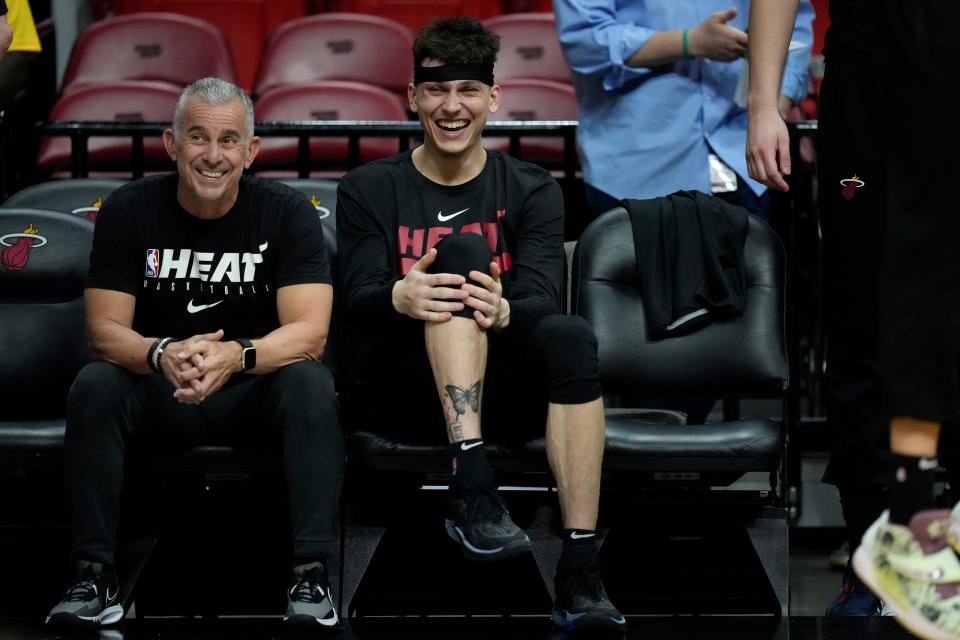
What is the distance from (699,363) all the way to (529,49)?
2.88m

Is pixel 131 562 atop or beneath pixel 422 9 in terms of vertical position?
beneath

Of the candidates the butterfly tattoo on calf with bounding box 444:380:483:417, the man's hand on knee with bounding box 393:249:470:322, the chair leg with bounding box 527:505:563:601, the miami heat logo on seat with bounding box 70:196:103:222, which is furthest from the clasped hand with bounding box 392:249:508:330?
the miami heat logo on seat with bounding box 70:196:103:222

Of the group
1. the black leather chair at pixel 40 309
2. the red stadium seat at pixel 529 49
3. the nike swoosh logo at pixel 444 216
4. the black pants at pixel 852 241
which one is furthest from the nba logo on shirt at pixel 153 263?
the red stadium seat at pixel 529 49

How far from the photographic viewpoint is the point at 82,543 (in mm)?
3184

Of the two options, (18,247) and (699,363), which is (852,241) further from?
(18,247)

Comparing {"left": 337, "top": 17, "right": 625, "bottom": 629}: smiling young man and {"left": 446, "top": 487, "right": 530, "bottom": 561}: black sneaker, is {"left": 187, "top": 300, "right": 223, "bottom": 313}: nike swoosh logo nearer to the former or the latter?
{"left": 337, "top": 17, "right": 625, "bottom": 629}: smiling young man

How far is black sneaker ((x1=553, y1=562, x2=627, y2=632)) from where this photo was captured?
3096 mm

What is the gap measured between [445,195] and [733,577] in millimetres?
1177

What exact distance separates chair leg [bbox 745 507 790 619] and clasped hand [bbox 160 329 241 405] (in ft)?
4.23

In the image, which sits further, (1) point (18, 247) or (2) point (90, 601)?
(1) point (18, 247)

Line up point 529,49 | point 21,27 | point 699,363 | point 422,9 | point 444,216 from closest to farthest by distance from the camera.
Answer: point 444,216
point 699,363
point 21,27
point 529,49
point 422,9

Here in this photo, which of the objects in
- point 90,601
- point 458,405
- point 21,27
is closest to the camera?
point 90,601

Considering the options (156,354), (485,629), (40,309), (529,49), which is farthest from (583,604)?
(529,49)

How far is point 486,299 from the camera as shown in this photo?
334 cm
